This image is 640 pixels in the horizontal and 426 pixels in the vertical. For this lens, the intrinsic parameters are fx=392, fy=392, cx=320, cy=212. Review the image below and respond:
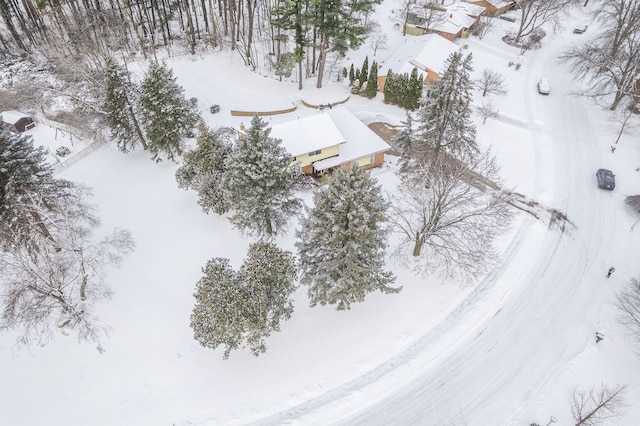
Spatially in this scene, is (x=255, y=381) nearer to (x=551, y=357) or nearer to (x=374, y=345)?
(x=374, y=345)

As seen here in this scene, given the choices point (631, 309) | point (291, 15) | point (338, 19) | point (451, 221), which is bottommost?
point (631, 309)

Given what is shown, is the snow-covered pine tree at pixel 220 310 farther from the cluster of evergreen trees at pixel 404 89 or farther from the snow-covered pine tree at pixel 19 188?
the cluster of evergreen trees at pixel 404 89

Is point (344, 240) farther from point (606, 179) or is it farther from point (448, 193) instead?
point (606, 179)

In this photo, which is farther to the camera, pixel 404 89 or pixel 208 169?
pixel 404 89

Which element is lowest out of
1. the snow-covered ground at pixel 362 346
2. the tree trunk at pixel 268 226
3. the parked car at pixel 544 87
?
the snow-covered ground at pixel 362 346

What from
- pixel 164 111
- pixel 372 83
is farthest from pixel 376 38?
pixel 164 111

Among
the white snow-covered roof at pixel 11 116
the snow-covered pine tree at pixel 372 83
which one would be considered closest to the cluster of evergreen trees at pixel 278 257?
the snow-covered pine tree at pixel 372 83
